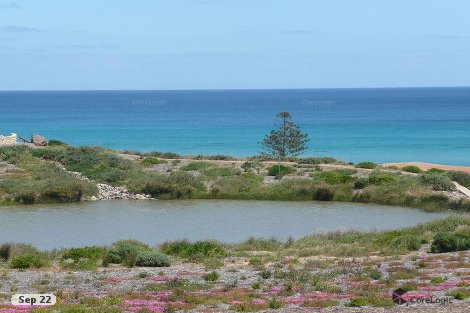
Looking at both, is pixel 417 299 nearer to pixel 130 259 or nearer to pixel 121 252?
pixel 130 259

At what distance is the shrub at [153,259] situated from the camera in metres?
28.0

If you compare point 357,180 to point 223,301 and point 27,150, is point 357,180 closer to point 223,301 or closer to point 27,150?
point 27,150

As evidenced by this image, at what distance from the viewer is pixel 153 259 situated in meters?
28.0

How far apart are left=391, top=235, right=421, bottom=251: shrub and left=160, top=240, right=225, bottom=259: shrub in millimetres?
7154

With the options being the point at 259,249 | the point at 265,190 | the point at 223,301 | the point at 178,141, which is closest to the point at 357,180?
the point at 265,190

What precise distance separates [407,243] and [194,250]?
342 inches

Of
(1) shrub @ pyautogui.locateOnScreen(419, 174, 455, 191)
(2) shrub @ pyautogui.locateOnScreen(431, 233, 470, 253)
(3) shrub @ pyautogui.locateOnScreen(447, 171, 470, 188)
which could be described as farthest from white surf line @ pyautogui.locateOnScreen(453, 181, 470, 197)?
(2) shrub @ pyautogui.locateOnScreen(431, 233, 470, 253)

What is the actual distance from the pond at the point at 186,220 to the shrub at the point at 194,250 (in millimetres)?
5709

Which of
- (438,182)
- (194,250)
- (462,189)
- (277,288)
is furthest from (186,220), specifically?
(277,288)

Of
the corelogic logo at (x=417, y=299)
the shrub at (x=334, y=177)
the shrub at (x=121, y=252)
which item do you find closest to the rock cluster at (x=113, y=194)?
the shrub at (x=334, y=177)

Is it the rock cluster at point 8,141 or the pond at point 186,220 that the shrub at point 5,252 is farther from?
the rock cluster at point 8,141

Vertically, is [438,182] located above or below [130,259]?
below

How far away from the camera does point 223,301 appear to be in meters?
20.1

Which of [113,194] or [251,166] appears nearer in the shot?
[113,194]
